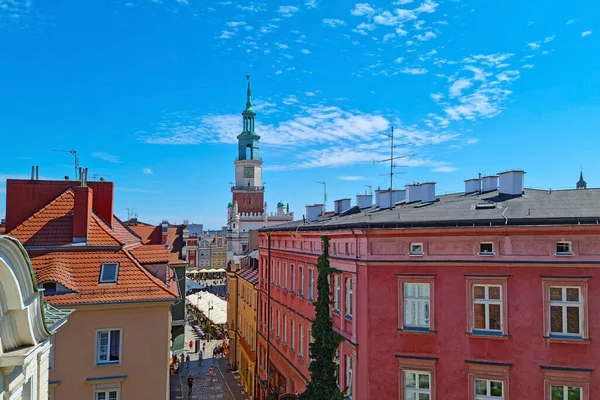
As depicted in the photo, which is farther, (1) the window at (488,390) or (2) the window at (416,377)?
(2) the window at (416,377)

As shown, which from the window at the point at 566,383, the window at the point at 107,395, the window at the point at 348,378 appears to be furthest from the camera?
the window at the point at 107,395

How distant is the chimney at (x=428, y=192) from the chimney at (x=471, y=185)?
209cm

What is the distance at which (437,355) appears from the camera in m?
15.1

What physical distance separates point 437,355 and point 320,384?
5247 millimetres

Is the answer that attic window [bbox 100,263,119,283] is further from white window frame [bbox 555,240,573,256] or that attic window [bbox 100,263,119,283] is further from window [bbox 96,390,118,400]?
white window frame [bbox 555,240,573,256]

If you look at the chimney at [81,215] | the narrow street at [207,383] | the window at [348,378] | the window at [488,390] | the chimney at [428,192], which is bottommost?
the narrow street at [207,383]

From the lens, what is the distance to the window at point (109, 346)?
1780 cm

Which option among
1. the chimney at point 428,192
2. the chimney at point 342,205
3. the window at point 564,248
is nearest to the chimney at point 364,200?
the chimney at point 342,205

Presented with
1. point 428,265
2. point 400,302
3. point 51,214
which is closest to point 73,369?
point 51,214

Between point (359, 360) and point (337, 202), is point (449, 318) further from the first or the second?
point (337, 202)

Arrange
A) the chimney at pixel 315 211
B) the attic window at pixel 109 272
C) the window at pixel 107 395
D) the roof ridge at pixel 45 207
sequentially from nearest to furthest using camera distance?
the window at pixel 107 395
the attic window at pixel 109 272
the roof ridge at pixel 45 207
the chimney at pixel 315 211

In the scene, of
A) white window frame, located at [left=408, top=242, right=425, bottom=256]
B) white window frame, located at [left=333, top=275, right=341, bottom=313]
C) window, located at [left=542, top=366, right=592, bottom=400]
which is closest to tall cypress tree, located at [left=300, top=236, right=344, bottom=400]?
white window frame, located at [left=333, top=275, right=341, bottom=313]

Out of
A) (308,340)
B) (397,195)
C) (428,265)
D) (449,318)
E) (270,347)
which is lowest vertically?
(270,347)

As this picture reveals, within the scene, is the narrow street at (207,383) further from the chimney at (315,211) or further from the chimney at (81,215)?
the chimney at (81,215)
